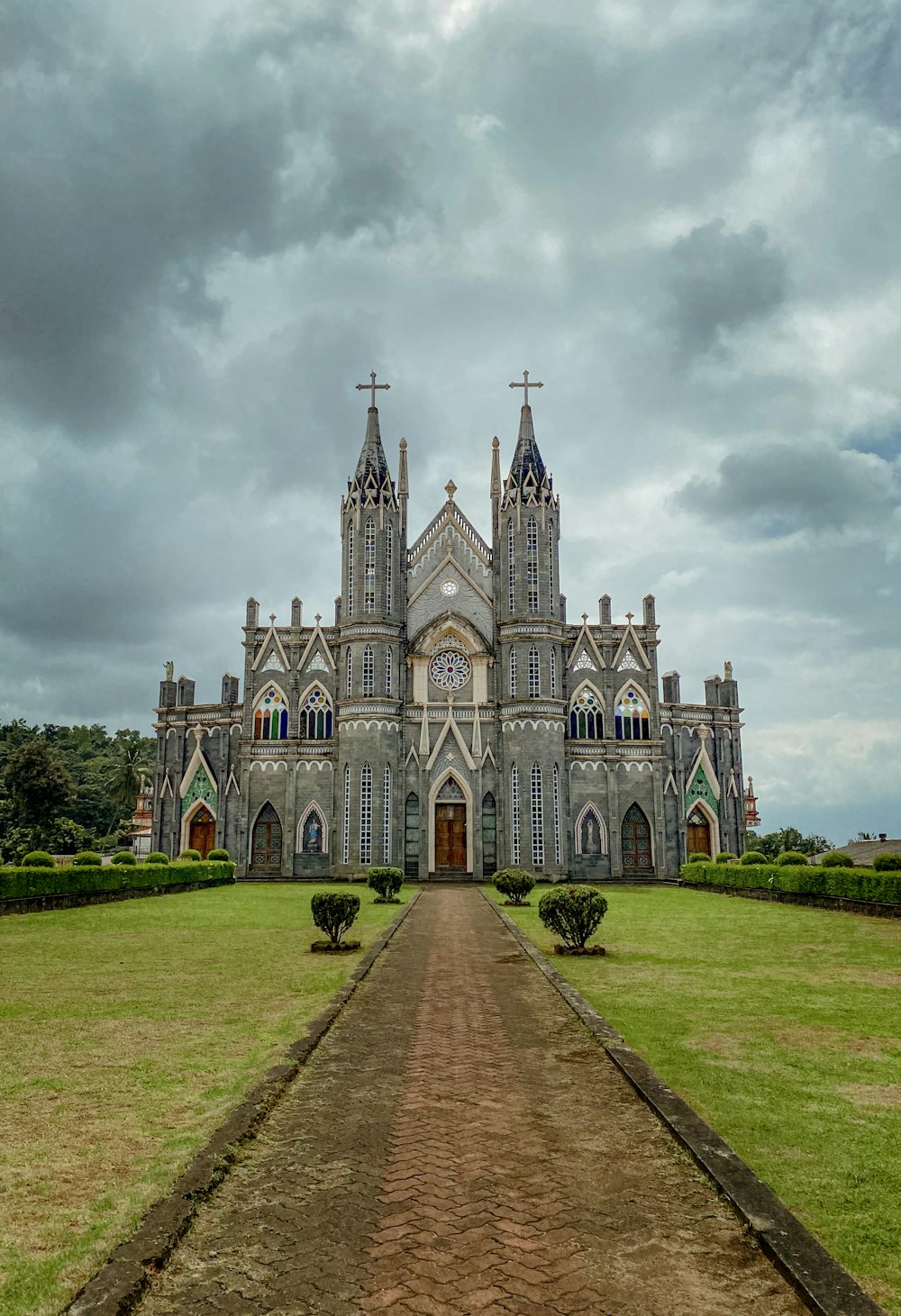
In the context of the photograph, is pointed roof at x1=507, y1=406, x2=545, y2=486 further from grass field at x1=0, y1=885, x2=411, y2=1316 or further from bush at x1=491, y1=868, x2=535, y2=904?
grass field at x1=0, y1=885, x2=411, y2=1316

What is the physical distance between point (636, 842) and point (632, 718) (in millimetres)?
6895

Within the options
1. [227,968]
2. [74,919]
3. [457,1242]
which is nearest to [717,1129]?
[457,1242]

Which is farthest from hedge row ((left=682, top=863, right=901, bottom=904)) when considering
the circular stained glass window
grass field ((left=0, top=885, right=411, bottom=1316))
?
the circular stained glass window

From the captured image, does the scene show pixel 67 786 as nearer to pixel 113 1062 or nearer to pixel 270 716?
pixel 270 716

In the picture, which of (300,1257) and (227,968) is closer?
(300,1257)

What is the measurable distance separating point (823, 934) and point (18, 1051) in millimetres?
18122

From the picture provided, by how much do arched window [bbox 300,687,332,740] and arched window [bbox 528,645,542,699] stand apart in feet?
38.1

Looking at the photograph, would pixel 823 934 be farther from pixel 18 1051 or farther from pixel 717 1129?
pixel 18 1051

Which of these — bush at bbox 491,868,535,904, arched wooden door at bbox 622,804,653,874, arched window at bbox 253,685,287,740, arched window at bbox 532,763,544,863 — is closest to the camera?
bush at bbox 491,868,535,904

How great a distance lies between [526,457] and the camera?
51719 mm

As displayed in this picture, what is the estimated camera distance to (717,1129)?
23.6 ft

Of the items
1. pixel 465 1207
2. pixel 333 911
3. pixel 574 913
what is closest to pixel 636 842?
pixel 574 913

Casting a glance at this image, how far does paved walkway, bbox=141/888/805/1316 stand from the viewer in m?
4.73

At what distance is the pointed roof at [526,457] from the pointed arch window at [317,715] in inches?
644
